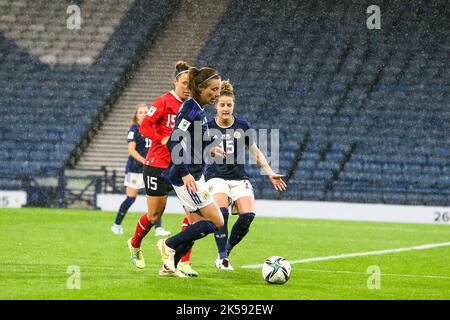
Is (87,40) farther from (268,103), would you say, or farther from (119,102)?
(268,103)

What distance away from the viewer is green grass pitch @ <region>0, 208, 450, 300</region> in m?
8.83

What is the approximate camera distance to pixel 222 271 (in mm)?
10742

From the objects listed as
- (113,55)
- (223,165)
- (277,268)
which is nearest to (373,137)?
(113,55)

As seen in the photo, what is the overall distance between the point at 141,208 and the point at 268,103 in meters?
6.35

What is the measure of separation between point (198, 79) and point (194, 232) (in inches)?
60.2

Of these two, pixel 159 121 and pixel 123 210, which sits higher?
pixel 123 210

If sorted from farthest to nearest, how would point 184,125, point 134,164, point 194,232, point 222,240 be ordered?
point 134,164 < point 222,240 < point 194,232 < point 184,125

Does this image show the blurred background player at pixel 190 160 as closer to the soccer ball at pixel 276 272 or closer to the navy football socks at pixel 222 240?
the soccer ball at pixel 276 272

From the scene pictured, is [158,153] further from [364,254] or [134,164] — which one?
[134,164]

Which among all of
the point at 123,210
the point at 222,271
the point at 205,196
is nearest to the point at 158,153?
the point at 205,196

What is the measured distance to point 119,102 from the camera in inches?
1196

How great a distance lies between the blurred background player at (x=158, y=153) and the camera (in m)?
10.2

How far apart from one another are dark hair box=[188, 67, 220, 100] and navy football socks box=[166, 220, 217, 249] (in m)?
1.26

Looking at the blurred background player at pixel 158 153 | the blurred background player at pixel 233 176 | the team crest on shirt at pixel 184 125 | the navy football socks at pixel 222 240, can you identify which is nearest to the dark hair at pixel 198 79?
the team crest on shirt at pixel 184 125
